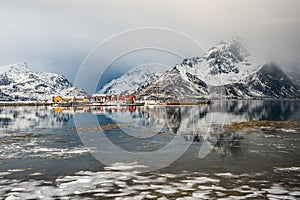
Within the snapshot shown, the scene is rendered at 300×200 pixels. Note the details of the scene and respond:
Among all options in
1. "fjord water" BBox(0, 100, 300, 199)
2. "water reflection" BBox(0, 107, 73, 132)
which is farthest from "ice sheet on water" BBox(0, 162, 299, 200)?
"water reflection" BBox(0, 107, 73, 132)

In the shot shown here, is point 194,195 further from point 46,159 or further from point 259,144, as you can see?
point 259,144

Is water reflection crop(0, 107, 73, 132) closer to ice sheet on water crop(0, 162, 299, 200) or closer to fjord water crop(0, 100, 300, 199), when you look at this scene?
fjord water crop(0, 100, 300, 199)

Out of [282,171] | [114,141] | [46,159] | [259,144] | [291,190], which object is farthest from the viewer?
[114,141]

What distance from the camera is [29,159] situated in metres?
20.0

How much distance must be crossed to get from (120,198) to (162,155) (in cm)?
962

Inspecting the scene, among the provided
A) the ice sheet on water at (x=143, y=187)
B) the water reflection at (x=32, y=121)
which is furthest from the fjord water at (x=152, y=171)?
the water reflection at (x=32, y=121)

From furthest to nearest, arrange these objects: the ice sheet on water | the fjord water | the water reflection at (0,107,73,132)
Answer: the water reflection at (0,107,73,132), the fjord water, the ice sheet on water

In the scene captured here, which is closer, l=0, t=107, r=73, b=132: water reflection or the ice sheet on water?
the ice sheet on water

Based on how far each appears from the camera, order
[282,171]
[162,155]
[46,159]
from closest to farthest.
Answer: [282,171] → [46,159] → [162,155]

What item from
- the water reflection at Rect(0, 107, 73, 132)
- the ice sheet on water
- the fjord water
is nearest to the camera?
the ice sheet on water

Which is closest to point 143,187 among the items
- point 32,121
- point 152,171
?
point 152,171

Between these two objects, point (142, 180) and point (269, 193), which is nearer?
point (269, 193)

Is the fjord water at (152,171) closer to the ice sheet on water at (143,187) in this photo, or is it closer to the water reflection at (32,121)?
the ice sheet on water at (143,187)

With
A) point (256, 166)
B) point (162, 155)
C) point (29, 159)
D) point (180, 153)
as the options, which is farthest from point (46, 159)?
point (256, 166)
